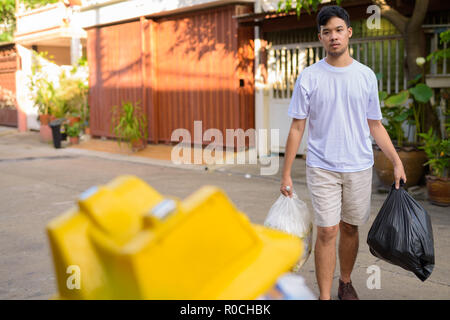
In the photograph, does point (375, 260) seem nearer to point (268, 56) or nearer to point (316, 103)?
point (316, 103)

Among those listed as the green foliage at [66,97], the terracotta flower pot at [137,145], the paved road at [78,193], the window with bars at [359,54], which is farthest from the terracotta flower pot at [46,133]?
the window with bars at [359,54]

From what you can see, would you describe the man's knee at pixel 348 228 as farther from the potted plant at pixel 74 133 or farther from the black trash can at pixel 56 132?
the potted plant at pixel 74 133

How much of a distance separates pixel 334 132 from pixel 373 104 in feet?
1.13

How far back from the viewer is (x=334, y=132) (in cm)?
346

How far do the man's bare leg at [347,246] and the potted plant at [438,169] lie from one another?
3725mm

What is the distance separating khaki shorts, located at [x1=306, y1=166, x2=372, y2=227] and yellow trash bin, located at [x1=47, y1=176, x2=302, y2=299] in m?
1.42

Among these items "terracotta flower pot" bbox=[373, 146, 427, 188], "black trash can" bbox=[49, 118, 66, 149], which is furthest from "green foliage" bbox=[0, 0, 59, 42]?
"terracotta flower pot" bbox=[373, 146, 427, 188]

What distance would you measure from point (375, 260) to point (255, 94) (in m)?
7.61

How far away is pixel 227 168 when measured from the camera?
428 inches

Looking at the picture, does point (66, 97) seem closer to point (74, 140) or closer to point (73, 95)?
point (73, 95)

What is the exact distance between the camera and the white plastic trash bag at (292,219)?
346cm

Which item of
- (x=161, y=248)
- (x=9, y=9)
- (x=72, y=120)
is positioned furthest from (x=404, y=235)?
(x=9, y=9)

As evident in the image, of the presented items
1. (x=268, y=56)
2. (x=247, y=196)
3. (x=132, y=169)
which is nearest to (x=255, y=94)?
(x=268, y=56)

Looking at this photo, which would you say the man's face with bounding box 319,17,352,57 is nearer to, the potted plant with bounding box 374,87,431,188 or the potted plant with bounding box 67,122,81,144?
the potted plant with bounding box 374,87,431,188
